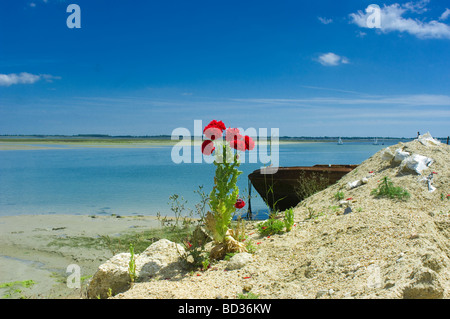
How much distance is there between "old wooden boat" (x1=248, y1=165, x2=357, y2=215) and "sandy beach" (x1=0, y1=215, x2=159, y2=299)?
387 cm

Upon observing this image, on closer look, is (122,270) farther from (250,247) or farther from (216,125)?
(216,125)

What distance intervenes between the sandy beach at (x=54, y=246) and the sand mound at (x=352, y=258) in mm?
3139

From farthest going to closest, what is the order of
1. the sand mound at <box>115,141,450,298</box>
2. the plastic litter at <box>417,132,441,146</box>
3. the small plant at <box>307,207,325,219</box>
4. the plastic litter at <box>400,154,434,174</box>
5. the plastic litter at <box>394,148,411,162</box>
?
1. the plastic litter at <box>417,132,441,146</box>
2. the plastic litter at <box>394,148,411,162</box>
3. the plastic litter at <box>400,154,434,174</box>
4. the small plant at <box>307,207,325,219</box>
5. the sand mound at <box>115,141,450,298</box>

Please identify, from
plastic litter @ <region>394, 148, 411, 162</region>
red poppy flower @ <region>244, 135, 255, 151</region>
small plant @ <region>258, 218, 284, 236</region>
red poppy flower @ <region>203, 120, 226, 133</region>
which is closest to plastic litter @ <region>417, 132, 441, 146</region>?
plastic litter @ <region>394, 148, 411, 162</region>

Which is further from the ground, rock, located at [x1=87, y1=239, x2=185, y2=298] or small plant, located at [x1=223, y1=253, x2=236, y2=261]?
small plant, located at [x1=223, y1=253, x2=236, y2=261]

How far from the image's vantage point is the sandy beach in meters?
7.23

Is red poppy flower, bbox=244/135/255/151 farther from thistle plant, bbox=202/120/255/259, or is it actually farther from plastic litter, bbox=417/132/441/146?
plastic litter, bbox=417/132/441/146

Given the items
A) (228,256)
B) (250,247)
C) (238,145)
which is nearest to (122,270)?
(228,256)

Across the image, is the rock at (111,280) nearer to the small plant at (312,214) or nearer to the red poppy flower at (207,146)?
the red poppy flower at (207,146)

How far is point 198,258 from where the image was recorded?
5586 millimetres

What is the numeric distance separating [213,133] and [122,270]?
8.19 feet
